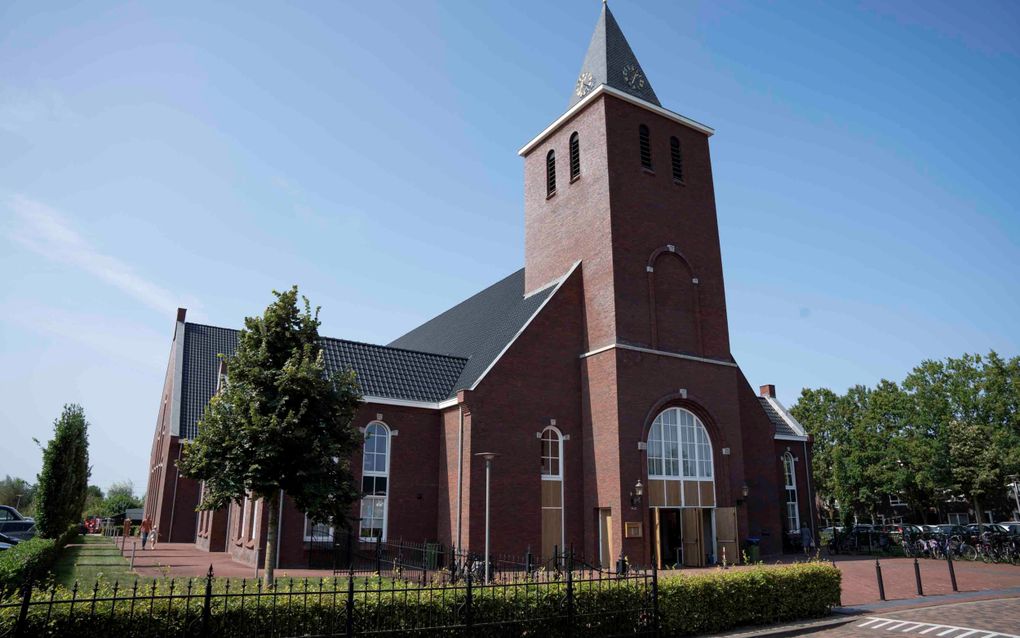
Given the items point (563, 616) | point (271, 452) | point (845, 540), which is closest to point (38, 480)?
point (271, 452)

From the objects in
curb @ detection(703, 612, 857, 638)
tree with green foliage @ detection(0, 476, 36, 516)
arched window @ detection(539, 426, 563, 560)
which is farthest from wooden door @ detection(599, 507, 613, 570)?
tree with green foliage @ detection(0, 476, 36, 516)

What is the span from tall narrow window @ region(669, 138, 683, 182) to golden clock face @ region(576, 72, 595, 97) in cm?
391

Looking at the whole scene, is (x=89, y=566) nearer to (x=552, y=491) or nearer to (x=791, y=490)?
(x=552, y=491)

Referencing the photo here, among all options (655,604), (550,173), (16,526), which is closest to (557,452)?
(655,604)

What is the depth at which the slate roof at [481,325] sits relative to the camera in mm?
24969

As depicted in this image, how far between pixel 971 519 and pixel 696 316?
54.5 m

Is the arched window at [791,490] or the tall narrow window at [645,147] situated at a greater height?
the tall narrow window at [645,147]

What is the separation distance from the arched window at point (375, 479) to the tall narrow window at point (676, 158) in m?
15.1

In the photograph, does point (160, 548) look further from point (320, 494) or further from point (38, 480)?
point (320, 494)

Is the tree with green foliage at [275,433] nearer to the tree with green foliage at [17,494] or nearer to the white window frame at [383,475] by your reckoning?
the white window frame at [383,475]

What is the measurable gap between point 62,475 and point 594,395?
20.9m

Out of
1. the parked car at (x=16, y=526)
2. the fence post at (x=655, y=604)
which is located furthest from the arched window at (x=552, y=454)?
the parked car at (x=16, y=526)

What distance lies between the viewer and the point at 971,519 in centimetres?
6216

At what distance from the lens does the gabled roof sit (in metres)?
32.0
